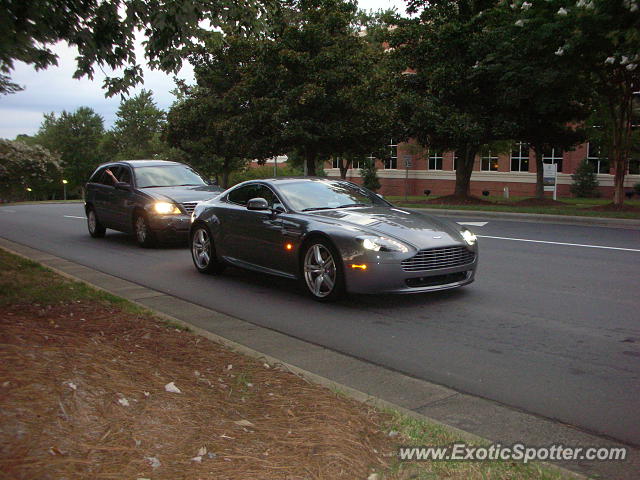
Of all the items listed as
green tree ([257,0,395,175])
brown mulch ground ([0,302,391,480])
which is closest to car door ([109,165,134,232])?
brown mulch ground ([0,302,391,480])

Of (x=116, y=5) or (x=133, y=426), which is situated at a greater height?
(x=116, y=5)

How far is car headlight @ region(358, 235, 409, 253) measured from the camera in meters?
6.87

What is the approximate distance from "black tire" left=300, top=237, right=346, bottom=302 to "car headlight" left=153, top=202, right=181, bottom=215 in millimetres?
5109

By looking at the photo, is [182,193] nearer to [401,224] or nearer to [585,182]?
[401,224]

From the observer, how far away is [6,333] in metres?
4.42

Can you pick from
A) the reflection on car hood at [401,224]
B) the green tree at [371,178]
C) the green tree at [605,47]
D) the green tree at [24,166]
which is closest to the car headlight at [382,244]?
the reflection on car hood at [401,224]

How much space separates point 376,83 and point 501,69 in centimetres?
687

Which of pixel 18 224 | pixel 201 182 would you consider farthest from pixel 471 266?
pixel 18 224

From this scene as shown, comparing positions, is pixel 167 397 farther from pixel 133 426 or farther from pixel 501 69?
pixel 501 69

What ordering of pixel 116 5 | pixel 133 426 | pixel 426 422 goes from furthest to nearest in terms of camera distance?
pixel 116 5 < pixel 426 422 < pixel 133 426

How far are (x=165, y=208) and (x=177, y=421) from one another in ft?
29.7

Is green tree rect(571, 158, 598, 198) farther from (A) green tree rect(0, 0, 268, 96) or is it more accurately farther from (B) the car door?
(A) green tree rect(0, 0, 268, 96)

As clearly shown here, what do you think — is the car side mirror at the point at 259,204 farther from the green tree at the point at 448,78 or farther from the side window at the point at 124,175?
the green tree at the point at 448,78

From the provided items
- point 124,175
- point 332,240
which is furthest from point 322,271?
point 124,175
